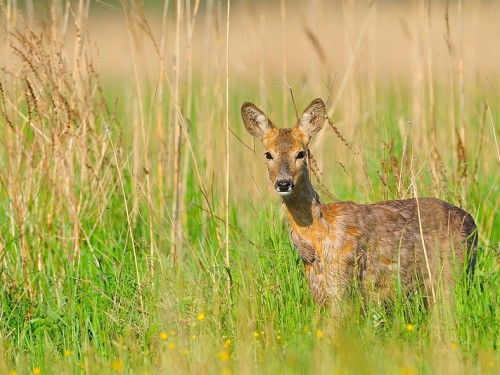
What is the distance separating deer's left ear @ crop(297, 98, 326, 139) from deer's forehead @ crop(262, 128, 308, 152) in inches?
1.8

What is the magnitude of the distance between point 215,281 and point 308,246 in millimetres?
623

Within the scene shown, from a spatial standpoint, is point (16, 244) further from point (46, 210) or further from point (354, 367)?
point (354, 367)

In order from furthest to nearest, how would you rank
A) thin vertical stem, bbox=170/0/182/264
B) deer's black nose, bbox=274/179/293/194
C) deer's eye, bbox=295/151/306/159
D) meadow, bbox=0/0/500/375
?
thin vertical stem, bbox=170/0/182/264, deer's eye, bbox=295/151/306/159, deer's black nose, bbox=274/179/293/194, meadow, bbox=0/0/500/375

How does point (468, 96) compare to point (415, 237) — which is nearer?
point (415, 237)

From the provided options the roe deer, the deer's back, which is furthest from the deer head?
the deer's back

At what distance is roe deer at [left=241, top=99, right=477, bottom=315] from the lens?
5238 mm

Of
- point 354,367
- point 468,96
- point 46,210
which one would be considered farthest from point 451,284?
point 468,96

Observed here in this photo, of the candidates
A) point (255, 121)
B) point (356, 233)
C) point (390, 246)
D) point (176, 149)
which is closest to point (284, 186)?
point (356, 233)

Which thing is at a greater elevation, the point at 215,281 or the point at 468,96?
the point at 468,96

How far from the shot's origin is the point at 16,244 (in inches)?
237

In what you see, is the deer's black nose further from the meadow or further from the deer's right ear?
the deer's right ear

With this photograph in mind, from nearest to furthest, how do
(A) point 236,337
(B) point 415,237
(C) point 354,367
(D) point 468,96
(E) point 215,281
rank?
(C) point 354,367, (A) point 236,337, (E) point 215,281, (B) point 415,237, (D) point 468,96

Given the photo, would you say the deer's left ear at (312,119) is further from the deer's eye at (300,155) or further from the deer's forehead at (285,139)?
the deer's eye at (300,155)

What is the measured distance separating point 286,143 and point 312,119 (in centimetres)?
31
